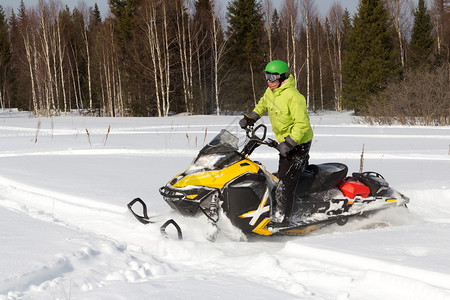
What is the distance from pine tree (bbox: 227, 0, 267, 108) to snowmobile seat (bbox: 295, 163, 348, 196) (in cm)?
2632

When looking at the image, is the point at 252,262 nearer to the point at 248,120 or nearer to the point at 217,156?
the point at 217,156

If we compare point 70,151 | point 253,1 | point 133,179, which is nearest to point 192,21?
point 253,1

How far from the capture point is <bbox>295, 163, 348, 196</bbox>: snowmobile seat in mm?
4133

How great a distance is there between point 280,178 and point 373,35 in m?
24.7

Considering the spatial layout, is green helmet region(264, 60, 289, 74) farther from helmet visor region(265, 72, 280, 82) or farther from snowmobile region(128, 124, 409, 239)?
snowmobile region(128, 124, 409, 239)

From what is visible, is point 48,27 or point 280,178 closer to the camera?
point 280,178

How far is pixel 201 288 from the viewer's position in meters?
2.70

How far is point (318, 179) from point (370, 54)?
2429cm

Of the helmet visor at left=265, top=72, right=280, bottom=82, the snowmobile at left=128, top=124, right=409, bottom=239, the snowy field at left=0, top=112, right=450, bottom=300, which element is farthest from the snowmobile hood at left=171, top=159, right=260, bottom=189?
the helmet visor at left=265, top=72, right=280, bottom=82

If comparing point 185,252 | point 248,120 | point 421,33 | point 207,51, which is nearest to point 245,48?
point 207,51

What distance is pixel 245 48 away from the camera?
3091 centimetres

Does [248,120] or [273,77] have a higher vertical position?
[273,77]

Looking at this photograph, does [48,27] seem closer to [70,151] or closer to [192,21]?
[192,21]

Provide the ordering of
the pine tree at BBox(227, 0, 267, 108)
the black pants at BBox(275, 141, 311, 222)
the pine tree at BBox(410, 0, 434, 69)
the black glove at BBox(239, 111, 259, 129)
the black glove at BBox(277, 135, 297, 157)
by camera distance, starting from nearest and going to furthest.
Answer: the black glove at BBox(277, 135, 297, 157) → the black pants at BBox(275, 141, 311, 222) → the black glove at BBox(239, 111, 259, 129) → the pine tree at BBox(410, 0, 434, 69) → the pine tree at BBox(227, 0, 267, 108)
